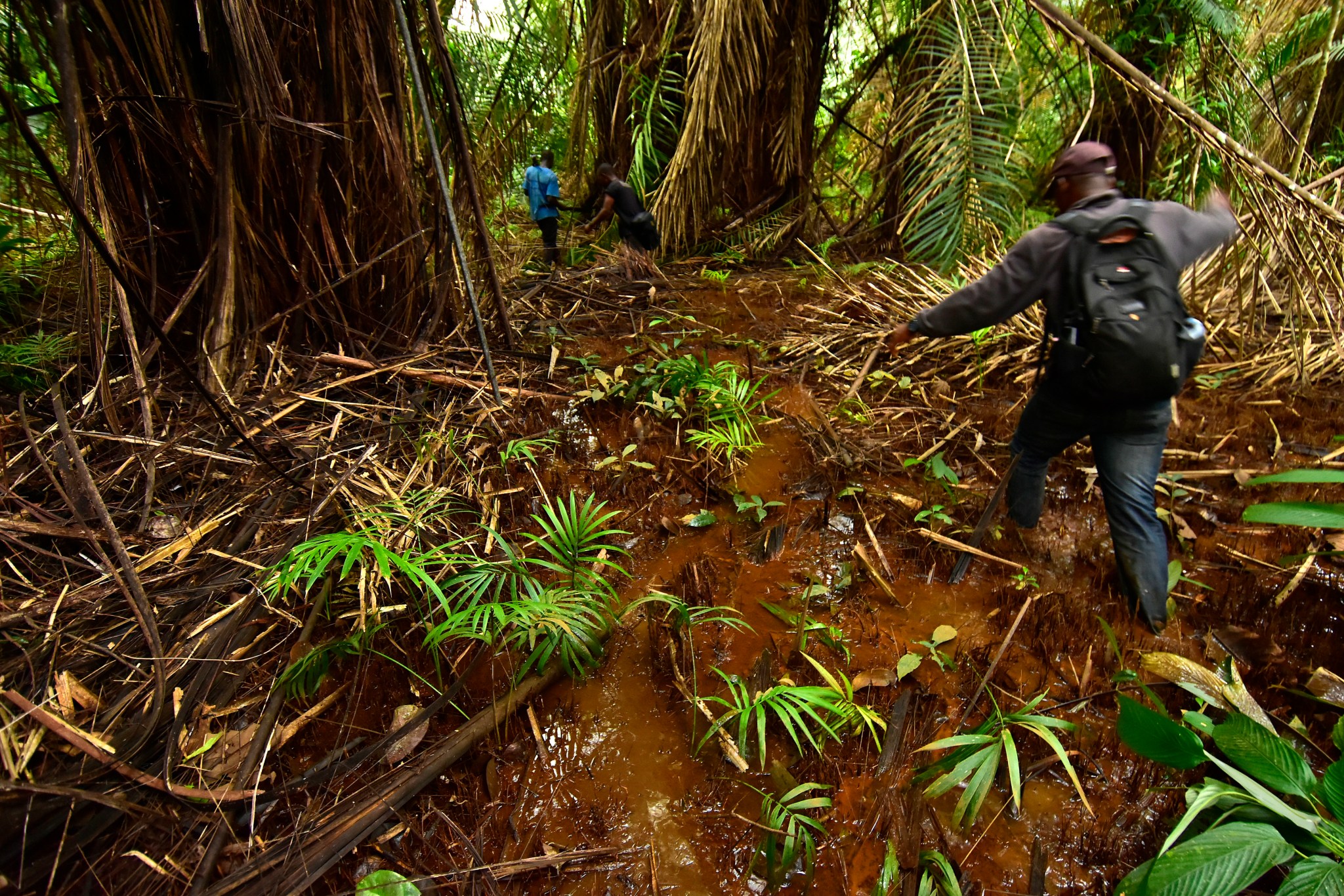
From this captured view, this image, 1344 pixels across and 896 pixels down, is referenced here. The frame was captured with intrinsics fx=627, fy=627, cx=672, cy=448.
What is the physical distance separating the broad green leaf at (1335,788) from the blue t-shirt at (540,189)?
610cm

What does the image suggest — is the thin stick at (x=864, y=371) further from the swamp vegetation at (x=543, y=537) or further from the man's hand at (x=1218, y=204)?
the man's hand at (x=1218, y=204)

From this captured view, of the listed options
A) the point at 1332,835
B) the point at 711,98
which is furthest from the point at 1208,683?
the point at 711,98

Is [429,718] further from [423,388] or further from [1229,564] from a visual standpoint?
[1229,564]

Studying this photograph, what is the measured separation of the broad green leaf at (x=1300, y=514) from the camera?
1501 millimetres

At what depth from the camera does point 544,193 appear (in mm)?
5992

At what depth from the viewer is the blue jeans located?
6.61 ft

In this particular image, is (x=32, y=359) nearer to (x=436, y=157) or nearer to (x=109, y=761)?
(x=436, y=157)

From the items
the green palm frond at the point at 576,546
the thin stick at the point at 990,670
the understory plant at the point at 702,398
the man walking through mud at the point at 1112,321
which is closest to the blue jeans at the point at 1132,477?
the man walking through mud at the point at 1112,321

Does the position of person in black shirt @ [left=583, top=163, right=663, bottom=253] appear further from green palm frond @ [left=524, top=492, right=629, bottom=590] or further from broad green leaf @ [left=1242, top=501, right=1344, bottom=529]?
broad green leaf @ [left=1242, top=501, right=1344, bottom=529]

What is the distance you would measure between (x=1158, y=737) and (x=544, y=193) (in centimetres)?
600

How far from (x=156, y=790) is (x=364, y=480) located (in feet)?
3.50

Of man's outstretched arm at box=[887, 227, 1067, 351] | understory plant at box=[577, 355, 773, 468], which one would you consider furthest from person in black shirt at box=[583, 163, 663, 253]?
man's outstretched arm at box=[887, 227, 1067, 351]

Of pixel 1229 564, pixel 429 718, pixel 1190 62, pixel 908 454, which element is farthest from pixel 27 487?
pixel 1190 62

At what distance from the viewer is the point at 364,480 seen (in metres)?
2.22
